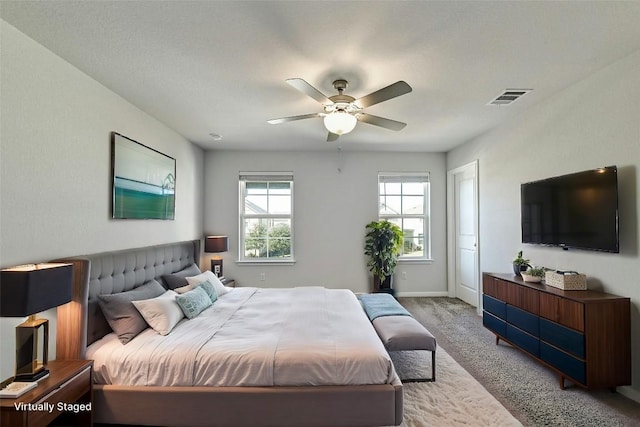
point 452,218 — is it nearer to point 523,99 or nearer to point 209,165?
point 523,99

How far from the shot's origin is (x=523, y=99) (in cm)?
313

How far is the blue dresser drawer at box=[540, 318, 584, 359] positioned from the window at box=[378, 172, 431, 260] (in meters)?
→ 2.94

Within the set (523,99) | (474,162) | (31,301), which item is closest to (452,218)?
(474,162)

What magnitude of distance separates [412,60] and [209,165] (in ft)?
13.2

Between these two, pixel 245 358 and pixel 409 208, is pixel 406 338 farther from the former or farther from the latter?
pixel 409 208

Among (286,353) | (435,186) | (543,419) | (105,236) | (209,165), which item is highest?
(209,165)

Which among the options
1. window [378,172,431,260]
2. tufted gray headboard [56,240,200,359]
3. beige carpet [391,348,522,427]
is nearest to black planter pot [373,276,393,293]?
window [378,172,431,260]

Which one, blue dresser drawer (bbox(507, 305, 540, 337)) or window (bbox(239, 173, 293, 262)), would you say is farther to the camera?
window (bbox(239, 173, 293, 262))

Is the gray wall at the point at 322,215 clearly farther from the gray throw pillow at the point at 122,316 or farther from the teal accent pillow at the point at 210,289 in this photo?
the gray throw pillow at the point at 122,316

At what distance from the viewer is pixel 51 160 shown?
2170 mm

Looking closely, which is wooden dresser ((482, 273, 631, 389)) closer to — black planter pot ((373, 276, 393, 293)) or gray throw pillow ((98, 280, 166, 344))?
black planter pot ((373, 276, 393, 293))

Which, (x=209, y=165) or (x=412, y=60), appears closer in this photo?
(x=412, y=60)

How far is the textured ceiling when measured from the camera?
1.79 meters

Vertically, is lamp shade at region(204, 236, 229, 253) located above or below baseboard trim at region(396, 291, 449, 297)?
above
